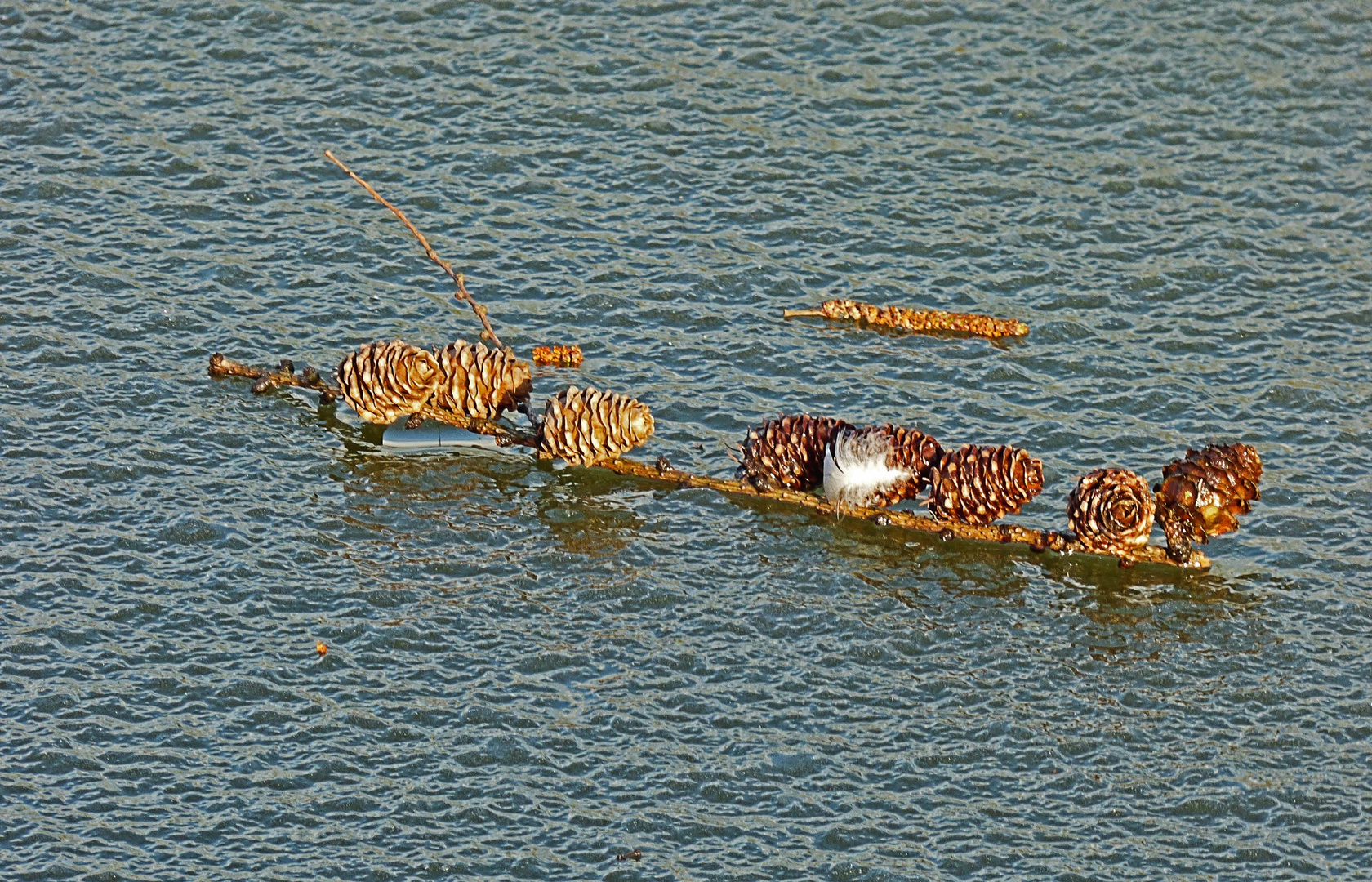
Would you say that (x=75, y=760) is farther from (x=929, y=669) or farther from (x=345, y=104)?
(x=345, y=104)

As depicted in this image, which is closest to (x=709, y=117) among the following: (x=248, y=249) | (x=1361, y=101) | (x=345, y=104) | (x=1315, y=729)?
(x=345, y=104)

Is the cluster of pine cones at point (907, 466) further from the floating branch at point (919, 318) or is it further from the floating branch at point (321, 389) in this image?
the floating branch at point (919, 318)

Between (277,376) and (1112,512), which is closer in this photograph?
(1112,512)

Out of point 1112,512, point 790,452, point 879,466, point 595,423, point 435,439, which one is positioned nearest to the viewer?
point 1112,512

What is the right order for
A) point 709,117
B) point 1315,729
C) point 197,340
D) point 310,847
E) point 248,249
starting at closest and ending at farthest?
1. point 310,847
2. point 1315,729
3. point 197,340
4. point 248,249
5. point 709,117

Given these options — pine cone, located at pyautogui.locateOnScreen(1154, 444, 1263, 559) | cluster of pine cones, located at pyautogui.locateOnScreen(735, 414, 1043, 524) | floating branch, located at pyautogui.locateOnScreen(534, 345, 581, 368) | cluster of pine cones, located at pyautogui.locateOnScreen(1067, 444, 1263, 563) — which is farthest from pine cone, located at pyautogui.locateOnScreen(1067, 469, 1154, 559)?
floating branch, located at pyautogui.locateOnScreen(534, 345, 581, 368)

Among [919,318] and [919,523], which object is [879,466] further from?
[919,318]

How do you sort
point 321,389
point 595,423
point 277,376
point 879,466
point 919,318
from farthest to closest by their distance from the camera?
point 919,318
point 277,376
point 321,389
point 595,423
point 879,466

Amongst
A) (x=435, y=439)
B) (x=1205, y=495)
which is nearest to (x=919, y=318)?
(x=1205, y=495)
